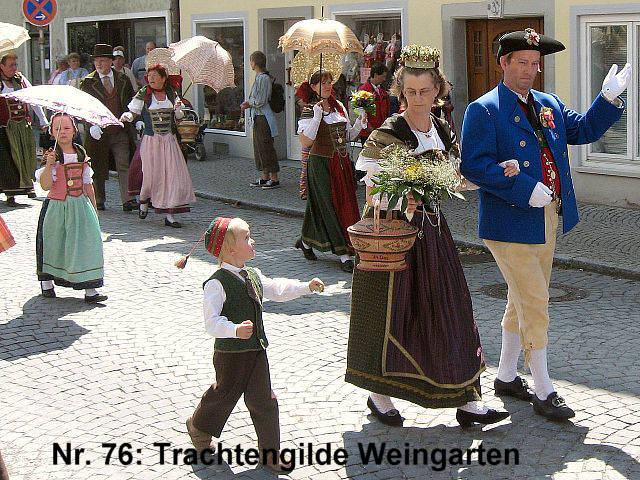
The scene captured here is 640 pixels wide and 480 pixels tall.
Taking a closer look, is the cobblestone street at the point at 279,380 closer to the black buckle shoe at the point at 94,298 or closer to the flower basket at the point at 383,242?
the black buckle shoe at the point at 94,298

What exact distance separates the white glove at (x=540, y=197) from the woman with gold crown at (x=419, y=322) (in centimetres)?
49

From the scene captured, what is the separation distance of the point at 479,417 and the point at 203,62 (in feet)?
27.8

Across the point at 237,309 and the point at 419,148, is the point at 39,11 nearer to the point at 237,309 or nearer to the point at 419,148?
the point at 419,148

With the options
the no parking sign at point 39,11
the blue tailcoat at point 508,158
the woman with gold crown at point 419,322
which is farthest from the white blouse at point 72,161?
the no parking sign at point 39,11

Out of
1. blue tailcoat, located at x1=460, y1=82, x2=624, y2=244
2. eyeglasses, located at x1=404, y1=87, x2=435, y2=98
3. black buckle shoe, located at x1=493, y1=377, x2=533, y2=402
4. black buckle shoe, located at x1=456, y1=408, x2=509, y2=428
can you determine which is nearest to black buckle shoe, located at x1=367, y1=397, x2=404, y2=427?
black buckle shoe, located at x1=456, y1=408, x2=509, y2=428

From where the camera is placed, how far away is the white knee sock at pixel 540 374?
6199 millimetres

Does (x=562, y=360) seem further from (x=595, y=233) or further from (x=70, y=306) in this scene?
(x=595, y=233)

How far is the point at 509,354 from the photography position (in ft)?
21.4

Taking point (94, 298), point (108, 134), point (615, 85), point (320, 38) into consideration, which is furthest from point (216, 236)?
point (108, 134)

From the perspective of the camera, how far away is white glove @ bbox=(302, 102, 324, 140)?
406 inches

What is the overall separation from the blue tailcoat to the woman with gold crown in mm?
276

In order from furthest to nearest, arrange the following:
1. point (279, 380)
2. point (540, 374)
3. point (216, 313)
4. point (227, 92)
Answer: point (227, 92)
point (279, 380)
point (540, 374)
point (216, 313)

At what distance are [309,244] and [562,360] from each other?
13.2 feet

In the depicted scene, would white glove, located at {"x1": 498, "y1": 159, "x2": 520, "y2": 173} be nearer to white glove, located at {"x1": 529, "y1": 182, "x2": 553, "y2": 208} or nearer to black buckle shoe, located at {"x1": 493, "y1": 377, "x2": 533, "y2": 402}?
white glove, located at {"x1": 529, "y1": 182, "x2": 553, "y2": 208}
